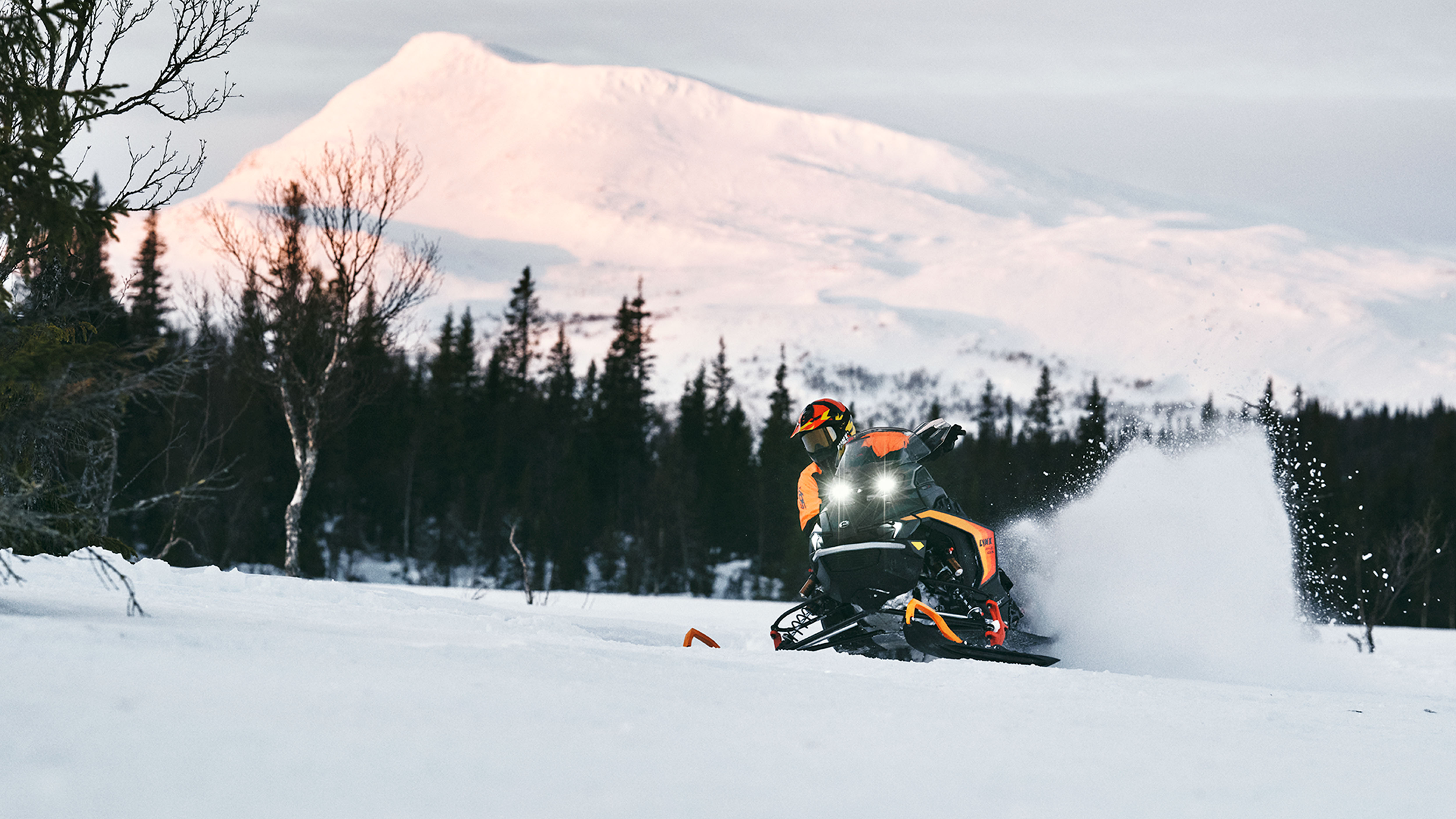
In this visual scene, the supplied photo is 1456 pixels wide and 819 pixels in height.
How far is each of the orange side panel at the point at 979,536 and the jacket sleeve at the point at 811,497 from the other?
3.32 feet

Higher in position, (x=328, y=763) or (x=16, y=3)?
(x=16, y=3)

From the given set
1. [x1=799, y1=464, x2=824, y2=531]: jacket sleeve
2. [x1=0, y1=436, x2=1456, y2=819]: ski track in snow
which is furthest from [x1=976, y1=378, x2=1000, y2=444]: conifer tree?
[x1=0, y1=436, x2=1456, y2=819]: ski track in snow

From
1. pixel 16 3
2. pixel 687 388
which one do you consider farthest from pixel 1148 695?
pixel 687 388

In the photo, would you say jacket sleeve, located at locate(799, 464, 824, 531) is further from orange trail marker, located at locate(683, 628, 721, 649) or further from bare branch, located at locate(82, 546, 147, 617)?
bare branch, located at locate(82, 546, 147, 617)

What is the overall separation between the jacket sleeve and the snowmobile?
366 mm

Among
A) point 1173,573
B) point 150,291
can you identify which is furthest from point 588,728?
point 150,291

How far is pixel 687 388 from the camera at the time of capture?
243 ft

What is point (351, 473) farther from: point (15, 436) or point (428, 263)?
point (15, 436)

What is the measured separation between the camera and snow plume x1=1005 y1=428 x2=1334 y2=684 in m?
10.3

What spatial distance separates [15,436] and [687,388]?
225 feet

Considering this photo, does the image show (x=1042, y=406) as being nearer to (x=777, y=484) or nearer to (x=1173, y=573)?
(x=777, y=484)

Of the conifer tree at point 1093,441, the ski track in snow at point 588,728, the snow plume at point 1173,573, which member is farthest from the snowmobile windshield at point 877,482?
the conifer tree at point 1093,441

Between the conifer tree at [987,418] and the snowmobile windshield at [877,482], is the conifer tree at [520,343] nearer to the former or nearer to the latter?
the conifer tree at [987,418]

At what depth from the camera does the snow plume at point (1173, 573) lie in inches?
405
